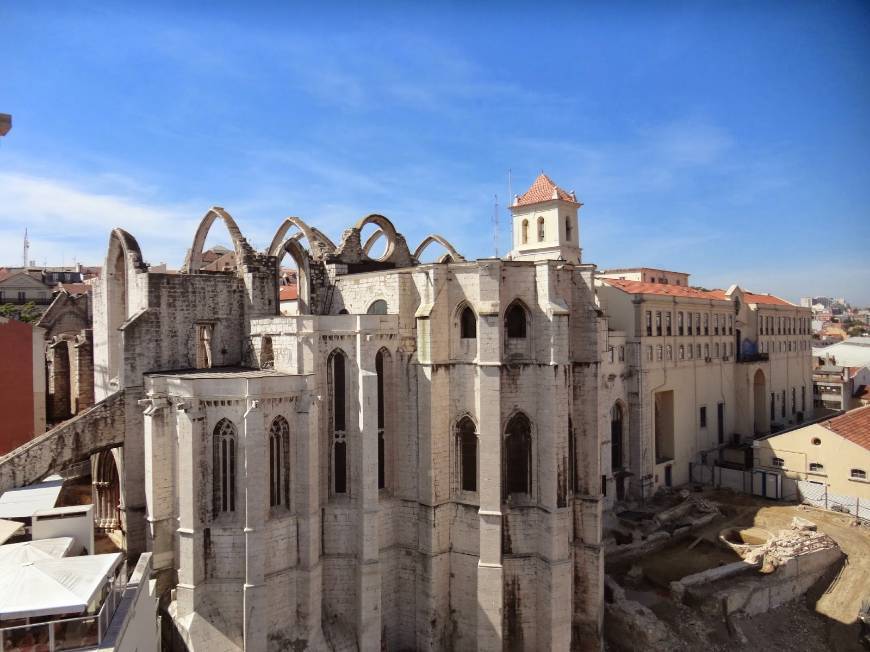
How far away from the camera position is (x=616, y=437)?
34.4 metres

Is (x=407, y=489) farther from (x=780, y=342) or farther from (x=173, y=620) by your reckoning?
(x=780, y=342)

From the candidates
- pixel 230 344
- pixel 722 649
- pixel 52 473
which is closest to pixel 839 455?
pixel 722 649

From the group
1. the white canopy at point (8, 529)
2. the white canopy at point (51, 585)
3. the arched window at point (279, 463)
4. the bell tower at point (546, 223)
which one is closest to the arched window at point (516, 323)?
the arched window at point (279, 463)

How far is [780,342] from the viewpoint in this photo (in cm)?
5078

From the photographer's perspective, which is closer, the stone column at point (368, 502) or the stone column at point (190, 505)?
the stone column at point (190, 505)

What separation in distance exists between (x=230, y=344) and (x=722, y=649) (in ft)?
66.9

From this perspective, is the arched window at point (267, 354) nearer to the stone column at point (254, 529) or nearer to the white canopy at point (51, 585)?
the stone column at point (254, 529)

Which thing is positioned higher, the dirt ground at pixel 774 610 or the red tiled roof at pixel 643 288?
the red tiled roof at pixel 643 288

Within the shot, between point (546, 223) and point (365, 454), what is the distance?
93.9 feet

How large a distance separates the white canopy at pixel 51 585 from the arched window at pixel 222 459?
5.25 m

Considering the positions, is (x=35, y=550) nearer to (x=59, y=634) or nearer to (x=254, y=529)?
(x=59, y=634)

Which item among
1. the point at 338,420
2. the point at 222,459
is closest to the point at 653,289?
the point at 338,420

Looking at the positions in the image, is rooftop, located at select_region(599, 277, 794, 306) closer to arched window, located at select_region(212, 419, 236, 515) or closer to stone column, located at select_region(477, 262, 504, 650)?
stone column, located at select_region(477, 262, 504, 650)

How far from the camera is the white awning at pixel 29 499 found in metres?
15.2
